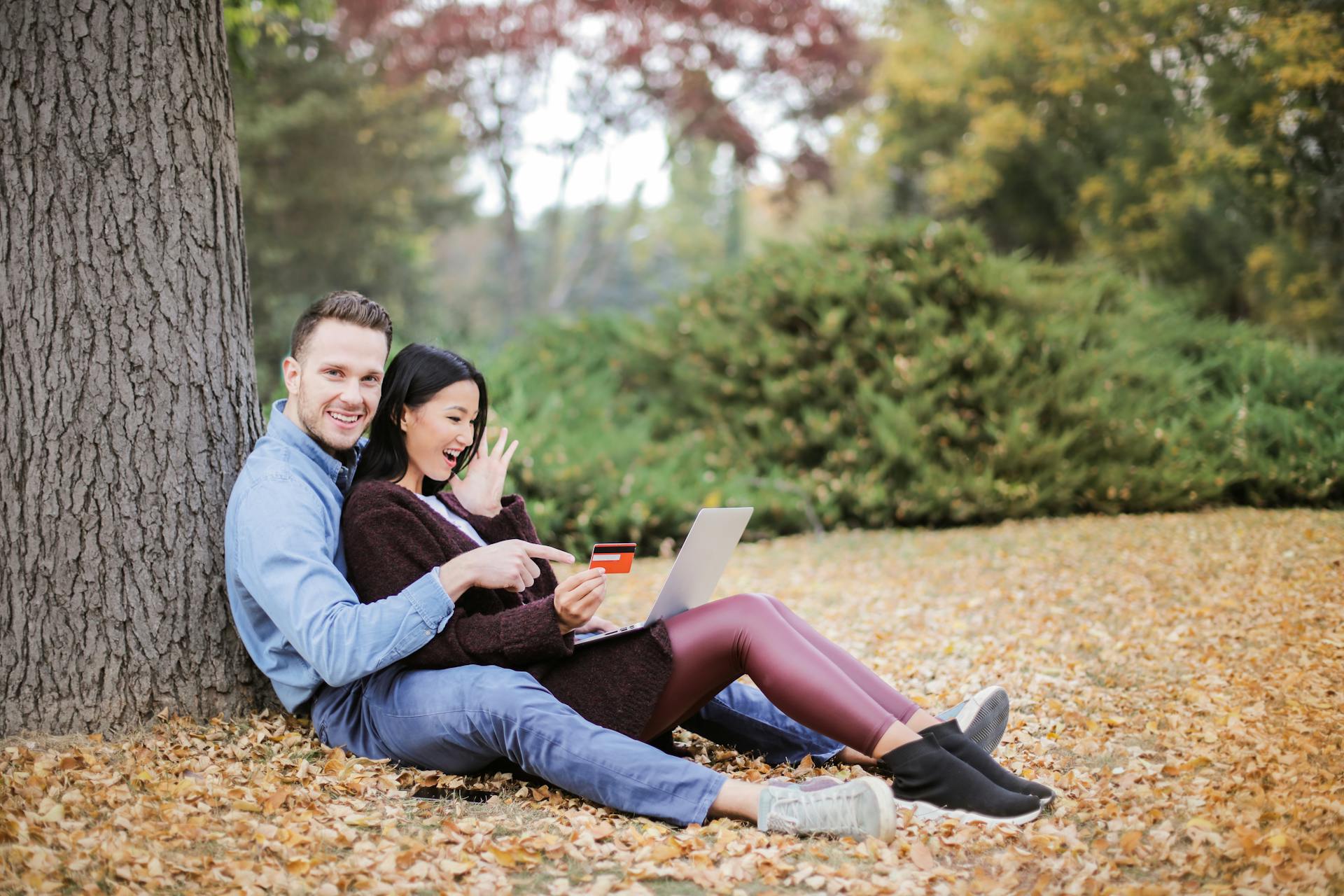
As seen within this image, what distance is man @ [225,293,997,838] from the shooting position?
2.51m

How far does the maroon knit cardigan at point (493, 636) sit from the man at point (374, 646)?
0.06 metres

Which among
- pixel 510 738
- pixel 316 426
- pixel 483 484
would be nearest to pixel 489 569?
pixel 510 738

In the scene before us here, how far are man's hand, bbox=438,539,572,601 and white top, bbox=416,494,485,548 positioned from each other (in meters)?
0.32

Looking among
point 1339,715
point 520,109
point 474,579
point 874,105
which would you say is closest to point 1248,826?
point 1339,715

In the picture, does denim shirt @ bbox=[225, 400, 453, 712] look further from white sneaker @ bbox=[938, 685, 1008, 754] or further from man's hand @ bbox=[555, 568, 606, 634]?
white sneaker @ bbox=[938, 685, 1008, 754]

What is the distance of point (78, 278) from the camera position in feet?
9.53

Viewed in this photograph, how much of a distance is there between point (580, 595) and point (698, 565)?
14.9 inches

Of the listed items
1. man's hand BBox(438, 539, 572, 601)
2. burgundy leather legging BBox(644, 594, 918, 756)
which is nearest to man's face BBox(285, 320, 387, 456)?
man's hand BBox(438, 539, 572, 601)

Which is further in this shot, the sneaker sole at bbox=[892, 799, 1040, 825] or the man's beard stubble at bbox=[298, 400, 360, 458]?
the man's beard stubble at bbox=[298, 400, 360, 458]

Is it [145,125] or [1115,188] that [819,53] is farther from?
[145,125]

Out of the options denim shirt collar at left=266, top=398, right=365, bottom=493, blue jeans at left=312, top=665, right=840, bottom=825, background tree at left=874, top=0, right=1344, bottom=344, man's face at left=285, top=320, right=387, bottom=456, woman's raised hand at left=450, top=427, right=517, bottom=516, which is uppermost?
background tree at left=874, top=0, right=1344, bottom=344

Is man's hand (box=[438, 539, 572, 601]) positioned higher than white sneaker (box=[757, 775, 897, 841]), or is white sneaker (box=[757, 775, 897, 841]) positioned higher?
man's hand (box=[438, 539, 572, 601])

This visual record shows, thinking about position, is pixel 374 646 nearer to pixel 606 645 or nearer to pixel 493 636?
pixel 493 636

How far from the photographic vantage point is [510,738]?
254 cm
